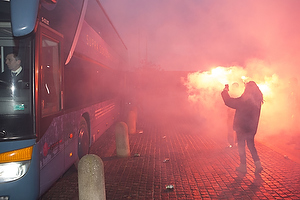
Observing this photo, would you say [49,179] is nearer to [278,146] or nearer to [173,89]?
[278,146]

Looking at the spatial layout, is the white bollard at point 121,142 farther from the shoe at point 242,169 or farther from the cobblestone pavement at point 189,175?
the shoe at point 242,169

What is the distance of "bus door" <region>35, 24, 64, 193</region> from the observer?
11.9 feet

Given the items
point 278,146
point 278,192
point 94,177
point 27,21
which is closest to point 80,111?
point 94,177

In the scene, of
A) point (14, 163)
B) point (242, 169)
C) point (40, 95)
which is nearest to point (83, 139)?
point (40, 95)

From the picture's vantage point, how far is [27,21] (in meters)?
2.90

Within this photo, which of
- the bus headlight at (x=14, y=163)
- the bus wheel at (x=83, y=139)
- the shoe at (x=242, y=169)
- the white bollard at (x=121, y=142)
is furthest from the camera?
the white bollard at (x=121, y=142)

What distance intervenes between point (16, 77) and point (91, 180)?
5.55ft

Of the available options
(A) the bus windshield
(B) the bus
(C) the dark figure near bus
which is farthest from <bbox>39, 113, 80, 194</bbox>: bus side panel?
(C) the dark figure near bus

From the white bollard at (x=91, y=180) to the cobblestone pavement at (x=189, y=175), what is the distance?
2.85ft

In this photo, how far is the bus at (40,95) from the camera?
3282mm

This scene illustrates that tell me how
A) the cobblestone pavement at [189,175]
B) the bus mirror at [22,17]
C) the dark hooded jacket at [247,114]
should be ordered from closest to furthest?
the bus mirror at [22,17] → the cobblestone pavement at [189,175] → the dark hooded jacket at [247,114]

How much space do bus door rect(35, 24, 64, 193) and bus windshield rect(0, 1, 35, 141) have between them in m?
0.11

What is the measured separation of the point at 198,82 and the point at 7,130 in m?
15.2

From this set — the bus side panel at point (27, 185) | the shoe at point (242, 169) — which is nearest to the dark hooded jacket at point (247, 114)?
the shoe at point (242, 169)
